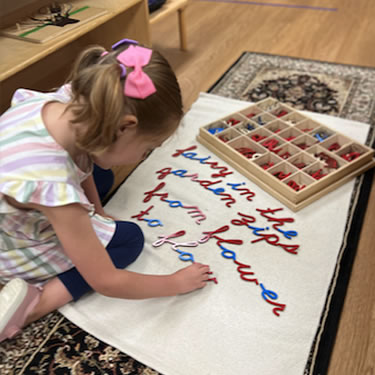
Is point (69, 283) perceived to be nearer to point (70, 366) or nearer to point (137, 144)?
point (70, 366)

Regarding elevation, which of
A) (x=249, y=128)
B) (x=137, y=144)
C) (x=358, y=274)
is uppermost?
(x=137, y=144)

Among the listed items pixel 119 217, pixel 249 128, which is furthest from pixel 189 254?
pixel 249 128

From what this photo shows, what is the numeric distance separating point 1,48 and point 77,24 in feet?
0.82

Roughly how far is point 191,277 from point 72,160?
16.7 inches

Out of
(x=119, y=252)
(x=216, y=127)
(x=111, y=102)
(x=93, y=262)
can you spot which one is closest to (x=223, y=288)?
(x=119, y=252)

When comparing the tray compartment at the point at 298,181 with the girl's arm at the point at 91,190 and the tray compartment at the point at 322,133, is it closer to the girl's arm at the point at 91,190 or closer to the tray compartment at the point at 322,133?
the tray compartment at the point at 322,133

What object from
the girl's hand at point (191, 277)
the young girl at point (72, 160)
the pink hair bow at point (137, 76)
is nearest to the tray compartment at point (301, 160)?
the girl's hand at point (191, 277)

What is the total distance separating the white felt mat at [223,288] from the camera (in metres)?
0.91

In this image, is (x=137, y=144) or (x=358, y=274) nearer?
(x=137, y=144)

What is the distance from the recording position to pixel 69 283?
38.3 inches

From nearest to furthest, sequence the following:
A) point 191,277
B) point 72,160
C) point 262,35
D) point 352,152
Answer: point 72,160, point 191,277, point 352,152, point 262,35

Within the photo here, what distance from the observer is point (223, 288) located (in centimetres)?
104

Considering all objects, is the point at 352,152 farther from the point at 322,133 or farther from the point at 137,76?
the point at 137,76

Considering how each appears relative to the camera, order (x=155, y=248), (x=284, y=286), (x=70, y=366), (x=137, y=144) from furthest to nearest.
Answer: (x=155, y=248) < (x=284, y=286) < (x=70, y=366) < (x=137, y=144)
